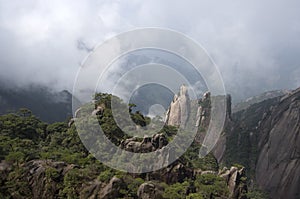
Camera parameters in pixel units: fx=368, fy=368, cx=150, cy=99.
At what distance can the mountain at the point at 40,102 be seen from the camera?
88.1 metres

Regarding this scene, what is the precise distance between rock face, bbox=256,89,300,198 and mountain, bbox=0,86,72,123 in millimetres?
45443

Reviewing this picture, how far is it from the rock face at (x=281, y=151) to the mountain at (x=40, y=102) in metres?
45.4

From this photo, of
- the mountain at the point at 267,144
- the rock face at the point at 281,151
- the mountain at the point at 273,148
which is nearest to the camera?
the rock face at the point at 281,151

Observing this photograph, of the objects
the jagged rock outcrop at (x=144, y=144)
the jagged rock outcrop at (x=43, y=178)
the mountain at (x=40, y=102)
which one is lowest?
the jagged rock outcrop at (x=43, y=178)

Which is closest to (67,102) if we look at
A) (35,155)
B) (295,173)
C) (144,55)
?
(295,173)

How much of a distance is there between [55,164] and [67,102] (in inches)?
3013

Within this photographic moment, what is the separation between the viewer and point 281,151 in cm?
5234

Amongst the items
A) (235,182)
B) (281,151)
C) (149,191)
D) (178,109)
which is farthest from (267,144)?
(149,191)

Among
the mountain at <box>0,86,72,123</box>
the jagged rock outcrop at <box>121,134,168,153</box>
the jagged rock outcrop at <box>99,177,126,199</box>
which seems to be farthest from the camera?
the mountain at <box>0,86,72,123</box>

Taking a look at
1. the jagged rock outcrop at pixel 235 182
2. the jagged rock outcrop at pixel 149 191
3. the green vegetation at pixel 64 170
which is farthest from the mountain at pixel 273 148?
the jagged rock outcrop at pixel 149 191

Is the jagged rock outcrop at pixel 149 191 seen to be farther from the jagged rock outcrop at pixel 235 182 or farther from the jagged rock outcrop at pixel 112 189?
the jagged rock outcrop at pixel 235 182

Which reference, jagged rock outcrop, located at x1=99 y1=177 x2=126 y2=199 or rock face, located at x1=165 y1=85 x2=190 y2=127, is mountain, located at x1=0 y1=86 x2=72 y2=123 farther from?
jagged rock outcrop, located at x1=99 y1=177 x2=126 y2=199

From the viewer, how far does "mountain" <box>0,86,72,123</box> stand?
88056mm

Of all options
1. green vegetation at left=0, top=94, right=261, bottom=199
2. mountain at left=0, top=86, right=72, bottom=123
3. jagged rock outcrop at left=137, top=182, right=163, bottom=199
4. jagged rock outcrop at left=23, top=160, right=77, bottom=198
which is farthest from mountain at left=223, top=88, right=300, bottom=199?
mountain at left=0, top=86, right=72, bottom=123
